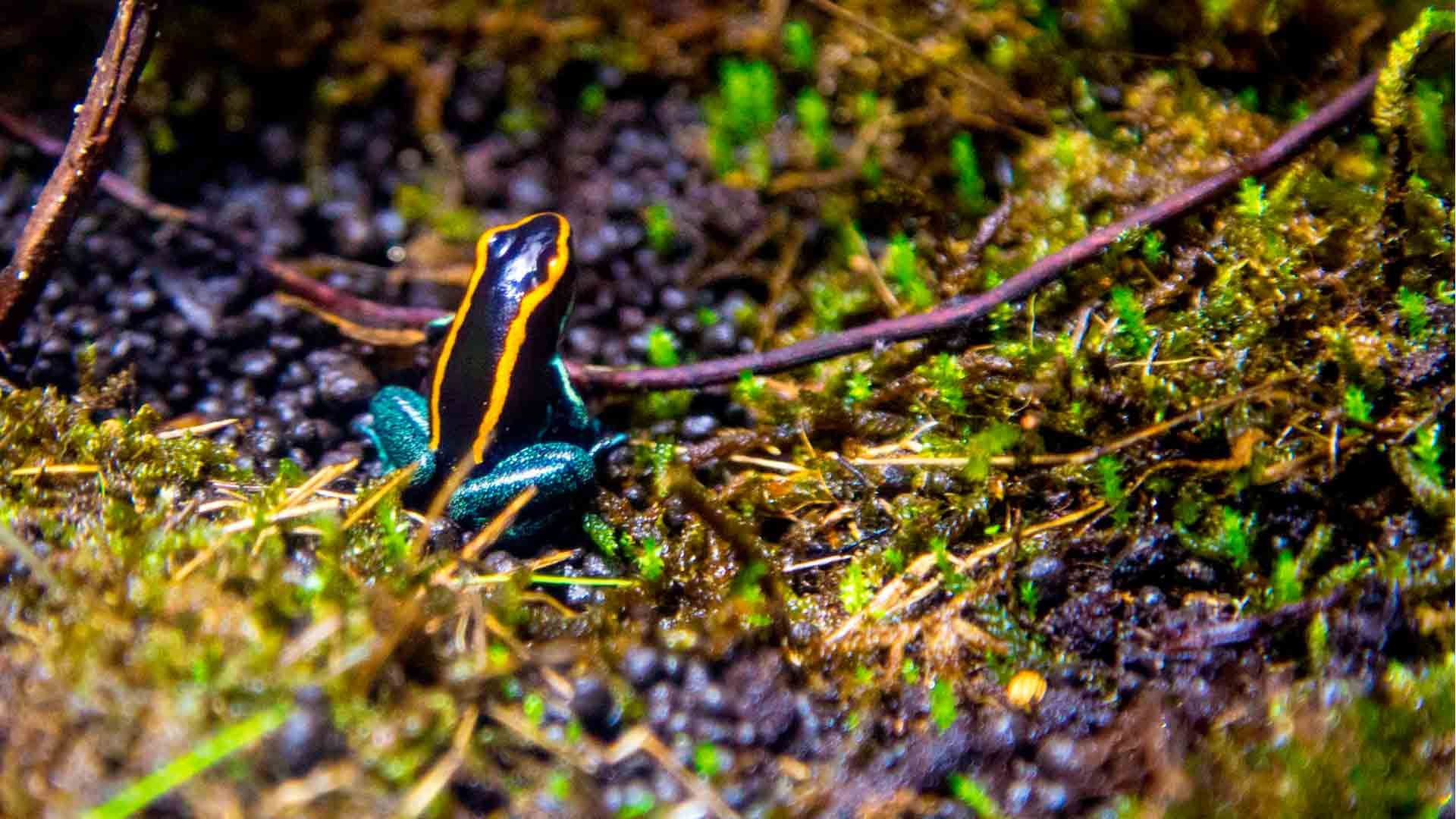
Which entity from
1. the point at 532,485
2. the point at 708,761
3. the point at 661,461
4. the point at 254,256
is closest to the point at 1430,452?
the point at 708,761

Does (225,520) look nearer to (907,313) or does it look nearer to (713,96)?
(907,313)

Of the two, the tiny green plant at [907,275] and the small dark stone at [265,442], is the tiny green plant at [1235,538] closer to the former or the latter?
the tiny green plant at [907,275]

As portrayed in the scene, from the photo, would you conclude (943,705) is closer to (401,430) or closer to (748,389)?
(748,389)

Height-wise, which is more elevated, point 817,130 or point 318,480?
point 817,130

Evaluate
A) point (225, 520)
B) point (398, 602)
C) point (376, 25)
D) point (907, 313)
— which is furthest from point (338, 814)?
point (376, 25)

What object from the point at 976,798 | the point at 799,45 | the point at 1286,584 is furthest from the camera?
the point at 799,45
